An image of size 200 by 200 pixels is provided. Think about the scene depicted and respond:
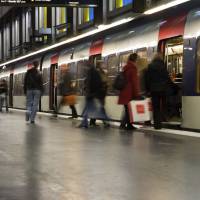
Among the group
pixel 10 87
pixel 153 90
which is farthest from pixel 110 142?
pixel 10 87

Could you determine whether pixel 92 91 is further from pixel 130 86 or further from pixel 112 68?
pixel 112 68

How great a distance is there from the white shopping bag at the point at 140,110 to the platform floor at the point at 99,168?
2156mm

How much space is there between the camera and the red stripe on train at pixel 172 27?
13.0 m

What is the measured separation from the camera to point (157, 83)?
13125 mm

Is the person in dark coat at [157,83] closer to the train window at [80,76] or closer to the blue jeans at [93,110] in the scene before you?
the blue jeans at [93,110]

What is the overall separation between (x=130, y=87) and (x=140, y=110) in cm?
60

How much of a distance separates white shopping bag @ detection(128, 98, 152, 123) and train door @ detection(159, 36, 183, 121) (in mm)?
881

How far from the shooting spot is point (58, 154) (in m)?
8.55

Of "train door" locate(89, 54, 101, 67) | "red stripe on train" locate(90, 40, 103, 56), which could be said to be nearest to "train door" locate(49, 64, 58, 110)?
"train door" locate(89, 54, 101, 67)

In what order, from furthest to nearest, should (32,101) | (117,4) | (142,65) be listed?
1. (117,4)
2. (32,101)
3. (142,65)

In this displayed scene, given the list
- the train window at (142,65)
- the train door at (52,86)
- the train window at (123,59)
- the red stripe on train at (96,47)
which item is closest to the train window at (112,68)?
the train window at (123,59)

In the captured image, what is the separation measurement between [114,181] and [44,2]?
1073 cm

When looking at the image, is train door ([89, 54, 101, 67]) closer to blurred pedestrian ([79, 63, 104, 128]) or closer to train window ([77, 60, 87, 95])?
train window ([77, 60, 87, 95])

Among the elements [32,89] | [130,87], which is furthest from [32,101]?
[130,87]
